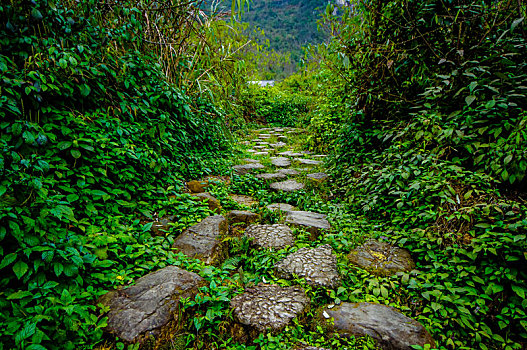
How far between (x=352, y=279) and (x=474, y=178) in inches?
55.2

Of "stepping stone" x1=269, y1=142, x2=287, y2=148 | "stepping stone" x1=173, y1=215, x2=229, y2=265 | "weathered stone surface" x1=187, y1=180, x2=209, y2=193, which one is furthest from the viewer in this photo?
"stepping stone" x1=269, y1=142, x2=287, y2=148

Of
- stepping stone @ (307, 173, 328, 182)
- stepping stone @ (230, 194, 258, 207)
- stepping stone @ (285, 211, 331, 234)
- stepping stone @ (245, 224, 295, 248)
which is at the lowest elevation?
stepping stone @ (230, 194, 258, 207)

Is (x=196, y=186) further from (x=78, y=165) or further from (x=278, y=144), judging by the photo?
(x=278, y=144)

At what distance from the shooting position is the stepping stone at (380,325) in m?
1.34

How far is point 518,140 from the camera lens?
6.33ft

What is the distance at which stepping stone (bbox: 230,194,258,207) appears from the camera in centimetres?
314

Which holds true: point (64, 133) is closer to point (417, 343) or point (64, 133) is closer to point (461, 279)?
point (417, 343)

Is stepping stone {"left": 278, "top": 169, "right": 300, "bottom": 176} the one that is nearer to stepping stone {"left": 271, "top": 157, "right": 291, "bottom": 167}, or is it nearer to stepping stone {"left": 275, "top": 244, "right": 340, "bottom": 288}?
stepping stone {"left": 271, "top": 157, "right": 291, "bottom": 167}

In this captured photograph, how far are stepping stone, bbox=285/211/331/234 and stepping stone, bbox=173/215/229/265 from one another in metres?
0.68

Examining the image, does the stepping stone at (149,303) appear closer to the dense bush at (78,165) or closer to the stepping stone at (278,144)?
the dense bush at (78,165)

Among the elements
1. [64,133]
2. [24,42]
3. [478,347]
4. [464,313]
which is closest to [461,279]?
[464,313]

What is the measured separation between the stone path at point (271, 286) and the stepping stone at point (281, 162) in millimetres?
1456

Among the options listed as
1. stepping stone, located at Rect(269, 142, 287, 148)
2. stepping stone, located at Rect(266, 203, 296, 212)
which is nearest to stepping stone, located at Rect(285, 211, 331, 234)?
stepping stone, located at Rect(266, 203, 296, 212)

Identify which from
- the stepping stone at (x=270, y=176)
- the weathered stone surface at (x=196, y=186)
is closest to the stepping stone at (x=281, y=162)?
the stepping stone at (x=270, y=176)
